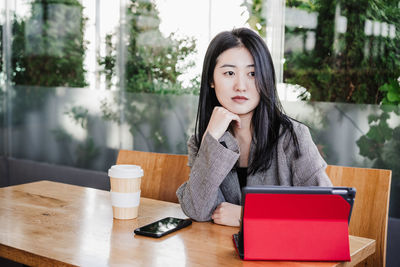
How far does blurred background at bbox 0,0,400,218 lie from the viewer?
9.00ft

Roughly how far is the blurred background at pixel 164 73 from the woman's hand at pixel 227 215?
1664 millimetres

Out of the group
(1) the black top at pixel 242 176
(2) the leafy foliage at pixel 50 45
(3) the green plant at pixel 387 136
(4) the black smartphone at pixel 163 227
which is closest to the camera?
(4) the black smartphone at pixel 163 227

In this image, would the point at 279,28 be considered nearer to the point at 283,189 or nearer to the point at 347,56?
the point at 347,56

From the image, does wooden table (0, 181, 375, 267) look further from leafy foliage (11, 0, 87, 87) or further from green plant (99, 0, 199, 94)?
leafy foliage (11, 0, 87, 87)

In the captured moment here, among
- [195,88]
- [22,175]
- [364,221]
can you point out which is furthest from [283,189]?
[22,175]

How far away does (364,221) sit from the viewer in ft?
5.19

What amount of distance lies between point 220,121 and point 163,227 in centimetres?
44

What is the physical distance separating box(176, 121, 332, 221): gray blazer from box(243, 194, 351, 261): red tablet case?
0.38 meters

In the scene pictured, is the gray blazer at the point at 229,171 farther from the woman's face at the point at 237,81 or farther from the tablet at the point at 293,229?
the tablet at the point at 293,229

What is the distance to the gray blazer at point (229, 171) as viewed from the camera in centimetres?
145

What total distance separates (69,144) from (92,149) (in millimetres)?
322

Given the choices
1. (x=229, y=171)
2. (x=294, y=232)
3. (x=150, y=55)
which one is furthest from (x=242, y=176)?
(x=150, y=55)

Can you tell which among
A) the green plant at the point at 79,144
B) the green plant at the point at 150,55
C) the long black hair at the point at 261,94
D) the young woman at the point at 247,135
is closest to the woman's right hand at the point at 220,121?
the young woman at the point at 247,135

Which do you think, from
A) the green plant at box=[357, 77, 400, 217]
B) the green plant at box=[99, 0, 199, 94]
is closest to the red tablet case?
the green plant at box=[357, 77, 400, 217]
